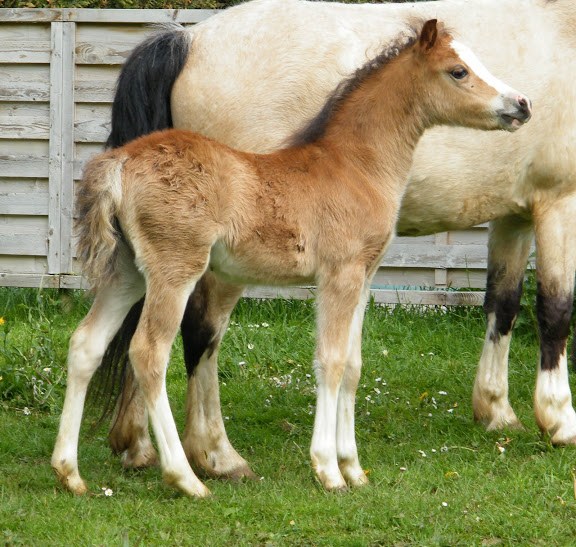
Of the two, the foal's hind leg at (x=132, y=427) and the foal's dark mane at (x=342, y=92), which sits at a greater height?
the foal's dark mane at (x=342, y=92)

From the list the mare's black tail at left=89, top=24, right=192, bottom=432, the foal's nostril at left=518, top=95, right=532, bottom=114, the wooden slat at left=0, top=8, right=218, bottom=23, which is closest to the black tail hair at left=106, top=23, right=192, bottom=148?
the mare's black tail at left=89, top=24, right=192, bottom=432

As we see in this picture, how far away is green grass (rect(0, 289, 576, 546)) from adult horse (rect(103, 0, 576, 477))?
416 mm

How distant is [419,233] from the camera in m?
5.23

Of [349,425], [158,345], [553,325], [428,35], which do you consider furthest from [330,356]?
[553,325]

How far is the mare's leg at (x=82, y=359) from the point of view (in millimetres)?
3896

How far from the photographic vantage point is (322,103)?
4625mm

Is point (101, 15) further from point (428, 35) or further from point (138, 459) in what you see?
point (138, 459)

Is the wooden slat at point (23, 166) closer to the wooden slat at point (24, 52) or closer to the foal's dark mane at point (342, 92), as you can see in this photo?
the wooden slat at point (24, 52)

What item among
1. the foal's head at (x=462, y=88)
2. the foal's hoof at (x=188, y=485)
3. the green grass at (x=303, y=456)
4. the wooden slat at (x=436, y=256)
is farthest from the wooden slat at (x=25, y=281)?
the foal's head at (x=462, y=88)

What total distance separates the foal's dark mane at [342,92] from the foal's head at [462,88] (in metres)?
0.14

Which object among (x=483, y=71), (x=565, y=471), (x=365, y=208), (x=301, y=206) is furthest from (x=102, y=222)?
(x=565, y=471)

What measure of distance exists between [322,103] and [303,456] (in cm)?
184

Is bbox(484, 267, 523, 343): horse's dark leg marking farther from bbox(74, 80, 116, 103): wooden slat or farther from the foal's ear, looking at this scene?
bbox(74, 80, 116, 103): wooden slat

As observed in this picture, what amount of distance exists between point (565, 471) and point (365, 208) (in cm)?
162
